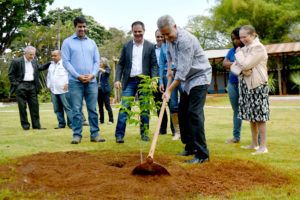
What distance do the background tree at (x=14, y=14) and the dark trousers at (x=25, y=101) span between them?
20.2 meters

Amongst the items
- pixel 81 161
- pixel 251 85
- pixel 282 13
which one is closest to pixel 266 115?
pixel 251 85

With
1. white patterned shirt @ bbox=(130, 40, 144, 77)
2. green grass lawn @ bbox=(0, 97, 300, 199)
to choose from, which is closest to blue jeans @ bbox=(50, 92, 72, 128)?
green grass lawn @ bbox=(0, 97, 300, 199)

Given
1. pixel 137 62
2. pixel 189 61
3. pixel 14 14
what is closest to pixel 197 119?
pixel 189 61

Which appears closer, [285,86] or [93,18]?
[285,86]

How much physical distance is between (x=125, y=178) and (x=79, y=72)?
2.95 metres

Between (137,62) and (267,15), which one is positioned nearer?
(137,62)

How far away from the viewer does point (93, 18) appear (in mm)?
40875

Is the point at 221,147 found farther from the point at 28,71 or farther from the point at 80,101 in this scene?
the point at 28,71

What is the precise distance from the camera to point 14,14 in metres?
26.8

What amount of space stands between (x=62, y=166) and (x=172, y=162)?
1.40 metres

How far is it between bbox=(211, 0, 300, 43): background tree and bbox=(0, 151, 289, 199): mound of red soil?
88.4 ft

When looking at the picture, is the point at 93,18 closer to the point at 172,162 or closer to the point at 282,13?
the point at 282,13

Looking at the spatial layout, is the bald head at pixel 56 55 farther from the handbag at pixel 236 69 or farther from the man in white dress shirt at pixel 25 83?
the handbag at pixel 236 69

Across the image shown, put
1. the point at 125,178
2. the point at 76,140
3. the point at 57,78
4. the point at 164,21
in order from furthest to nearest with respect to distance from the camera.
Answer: the point at 57,78 → the point at 76,140 → the point at 164,21 → the point at 125,178
